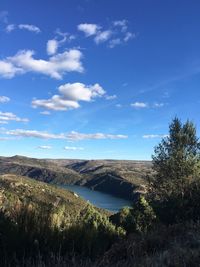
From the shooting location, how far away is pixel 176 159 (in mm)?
40688

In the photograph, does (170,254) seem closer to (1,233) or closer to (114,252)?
(114,252)

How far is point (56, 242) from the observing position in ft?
23.3

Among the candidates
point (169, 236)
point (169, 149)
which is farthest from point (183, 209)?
point (169, 149)

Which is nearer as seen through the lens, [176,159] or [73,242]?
[73,242]

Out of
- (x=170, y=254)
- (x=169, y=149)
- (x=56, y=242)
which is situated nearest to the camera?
(x=170, y=254)

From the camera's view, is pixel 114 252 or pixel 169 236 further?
pixel 169 236

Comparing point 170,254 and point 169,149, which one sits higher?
point 169,149

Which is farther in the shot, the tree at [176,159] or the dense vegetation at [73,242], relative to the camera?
the tree at [176,159]

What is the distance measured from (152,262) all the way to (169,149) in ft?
126

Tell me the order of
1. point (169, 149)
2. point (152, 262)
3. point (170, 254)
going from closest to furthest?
point (152, 262) < point (170, 254) < point (169, 149)

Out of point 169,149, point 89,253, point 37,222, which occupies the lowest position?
point 89,253

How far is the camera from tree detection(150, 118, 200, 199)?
39.7 m

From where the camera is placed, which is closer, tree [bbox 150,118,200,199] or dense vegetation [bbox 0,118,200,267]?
dense vegetation [bbox 0,118,200,267]

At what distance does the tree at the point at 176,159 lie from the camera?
3969cm
